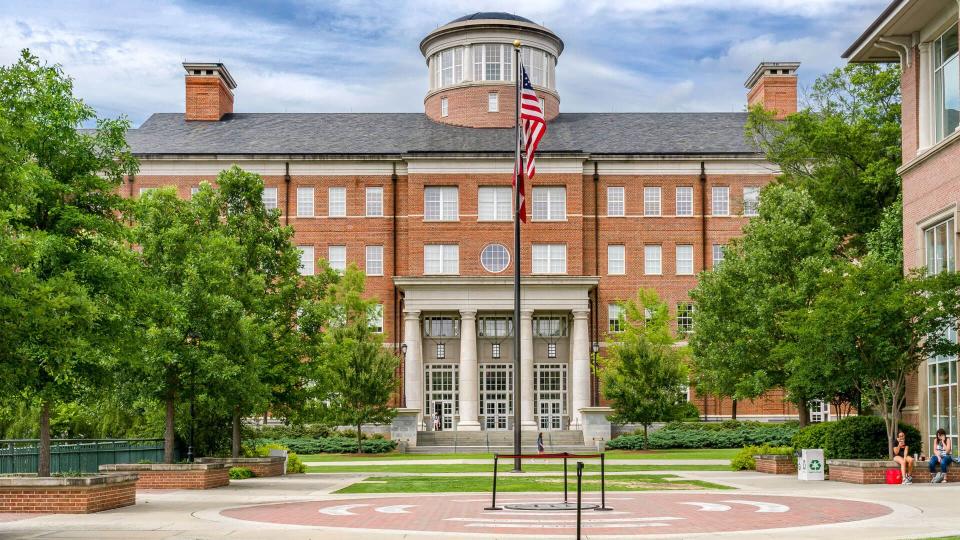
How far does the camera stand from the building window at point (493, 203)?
66.8 meters

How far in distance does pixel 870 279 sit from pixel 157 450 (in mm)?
20283

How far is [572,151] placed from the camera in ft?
218

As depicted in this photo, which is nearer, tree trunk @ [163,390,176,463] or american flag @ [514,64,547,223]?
tree trunk @ [163,390,176,463]

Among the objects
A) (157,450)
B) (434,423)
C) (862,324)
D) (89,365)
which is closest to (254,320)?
(157,450)

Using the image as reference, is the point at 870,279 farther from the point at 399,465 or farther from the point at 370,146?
the point at 370,146

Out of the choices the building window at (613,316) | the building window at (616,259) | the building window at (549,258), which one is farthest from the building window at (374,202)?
the building window at (613,316)

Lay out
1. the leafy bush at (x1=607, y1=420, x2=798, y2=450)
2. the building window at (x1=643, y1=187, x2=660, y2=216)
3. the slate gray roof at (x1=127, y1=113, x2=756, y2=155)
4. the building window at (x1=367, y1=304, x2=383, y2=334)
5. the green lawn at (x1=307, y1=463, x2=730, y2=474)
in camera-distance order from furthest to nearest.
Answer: the slate gray roof at (x1=127, y1=113, x2=756, y2=155) < the building window at (x1=643, y1=187, x2=660, y2=216) < the building window at (x1=367, y1=304, x2=383, y2=334) < the leafy bush at (x1=607, y1=420, x2=798, y2=450) < the green lawn at (x1=307, y1=463, x2=730, y2=474)

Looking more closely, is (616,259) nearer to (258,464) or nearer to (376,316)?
(376,316)

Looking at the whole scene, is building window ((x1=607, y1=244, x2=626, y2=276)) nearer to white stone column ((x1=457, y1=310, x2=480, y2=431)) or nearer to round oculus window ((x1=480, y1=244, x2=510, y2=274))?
round oculus window ((x1=480, y1=244, x2=510, y2=274))

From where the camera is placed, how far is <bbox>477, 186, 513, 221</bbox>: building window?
66750 mm

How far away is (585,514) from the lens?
20.6 metres

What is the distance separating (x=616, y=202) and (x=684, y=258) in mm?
5135

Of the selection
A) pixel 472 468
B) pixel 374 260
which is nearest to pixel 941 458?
pixel 472 468

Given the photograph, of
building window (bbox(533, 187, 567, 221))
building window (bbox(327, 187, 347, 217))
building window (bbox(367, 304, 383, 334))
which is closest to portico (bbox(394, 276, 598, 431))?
building window (bbox(367, 304, 383, 334))
